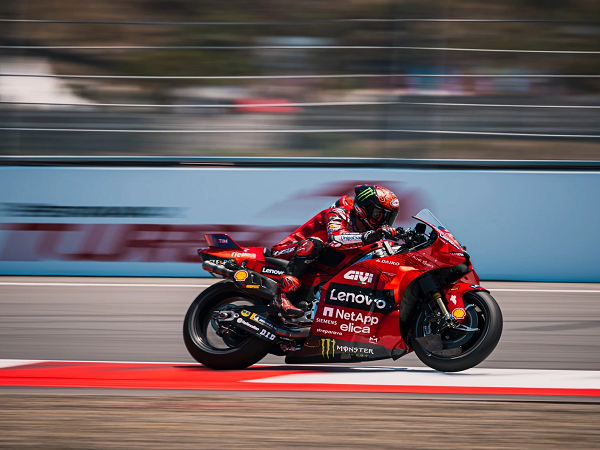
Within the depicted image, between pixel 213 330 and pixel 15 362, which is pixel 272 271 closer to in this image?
pixel 213 330

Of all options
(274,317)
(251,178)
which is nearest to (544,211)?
(251,178)

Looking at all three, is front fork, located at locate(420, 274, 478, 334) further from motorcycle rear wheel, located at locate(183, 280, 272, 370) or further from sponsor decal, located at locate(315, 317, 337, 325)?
motorcycle rear wheel, located at locate(183, 280, 272, 370)

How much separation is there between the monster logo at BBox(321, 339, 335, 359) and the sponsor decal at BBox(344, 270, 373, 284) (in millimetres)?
455

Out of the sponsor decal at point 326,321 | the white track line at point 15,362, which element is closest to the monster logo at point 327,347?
the sponsor decal at point 326,321

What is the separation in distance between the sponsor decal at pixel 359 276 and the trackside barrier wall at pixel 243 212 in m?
4.57

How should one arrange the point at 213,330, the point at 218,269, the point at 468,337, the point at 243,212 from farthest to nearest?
the point at 243,212
the point at 213,330
the point at 218,269
the point at 468,337

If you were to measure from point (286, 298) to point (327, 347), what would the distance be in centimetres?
45

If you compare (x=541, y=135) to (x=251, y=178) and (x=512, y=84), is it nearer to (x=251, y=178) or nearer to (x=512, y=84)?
(x=512, y=84)

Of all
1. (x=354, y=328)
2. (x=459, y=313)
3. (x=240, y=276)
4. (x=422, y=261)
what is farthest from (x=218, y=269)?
(x=459, y=313)

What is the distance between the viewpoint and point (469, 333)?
5.45 m

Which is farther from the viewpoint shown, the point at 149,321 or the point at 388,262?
the point at 149,321

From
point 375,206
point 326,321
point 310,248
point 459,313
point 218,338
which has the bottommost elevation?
point 218,338

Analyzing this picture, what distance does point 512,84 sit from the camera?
10.7m

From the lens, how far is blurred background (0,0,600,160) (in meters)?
10.4
